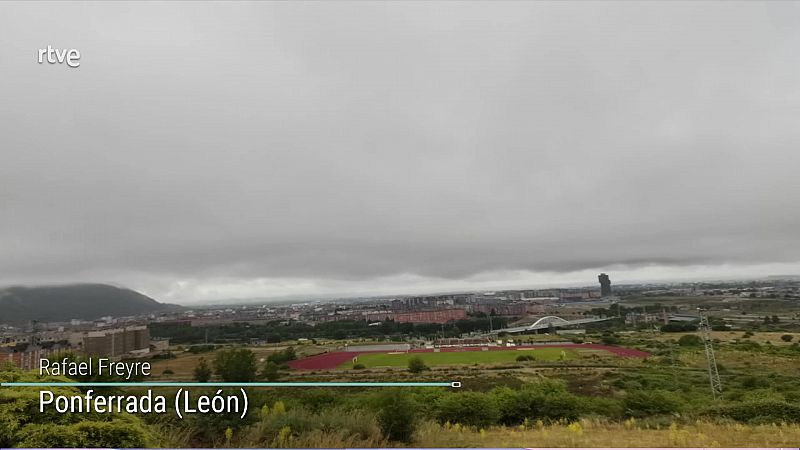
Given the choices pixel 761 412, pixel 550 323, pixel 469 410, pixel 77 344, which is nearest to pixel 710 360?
pixel 550 323

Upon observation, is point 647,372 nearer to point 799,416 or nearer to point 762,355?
point 762,355

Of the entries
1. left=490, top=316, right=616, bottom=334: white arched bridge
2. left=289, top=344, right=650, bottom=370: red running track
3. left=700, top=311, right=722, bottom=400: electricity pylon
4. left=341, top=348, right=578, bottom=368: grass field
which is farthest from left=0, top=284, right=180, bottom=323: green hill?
left=700, top=311, right=722, bottom=400: electricity pylon

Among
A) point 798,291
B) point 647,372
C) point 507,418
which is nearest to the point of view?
point 507,418

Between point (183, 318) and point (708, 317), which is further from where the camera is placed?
point (708, 317)

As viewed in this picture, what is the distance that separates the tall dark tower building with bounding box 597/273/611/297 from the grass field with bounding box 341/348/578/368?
3.46m

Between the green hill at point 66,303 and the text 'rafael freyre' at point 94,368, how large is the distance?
209 cm

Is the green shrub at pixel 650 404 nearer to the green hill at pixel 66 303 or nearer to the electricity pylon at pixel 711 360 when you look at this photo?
the electricity pylon at pixel 711 360

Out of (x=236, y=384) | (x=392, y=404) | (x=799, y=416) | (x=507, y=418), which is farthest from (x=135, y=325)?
(x=799, y=416)

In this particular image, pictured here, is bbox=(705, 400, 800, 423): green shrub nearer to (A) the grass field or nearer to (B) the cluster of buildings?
(A) the grass field

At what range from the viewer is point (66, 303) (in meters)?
8.14

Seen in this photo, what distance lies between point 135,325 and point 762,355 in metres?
21.3

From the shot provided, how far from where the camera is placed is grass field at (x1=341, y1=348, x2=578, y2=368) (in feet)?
42.7

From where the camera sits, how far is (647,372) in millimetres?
15188

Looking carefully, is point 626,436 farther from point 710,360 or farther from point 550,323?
point 550,323
